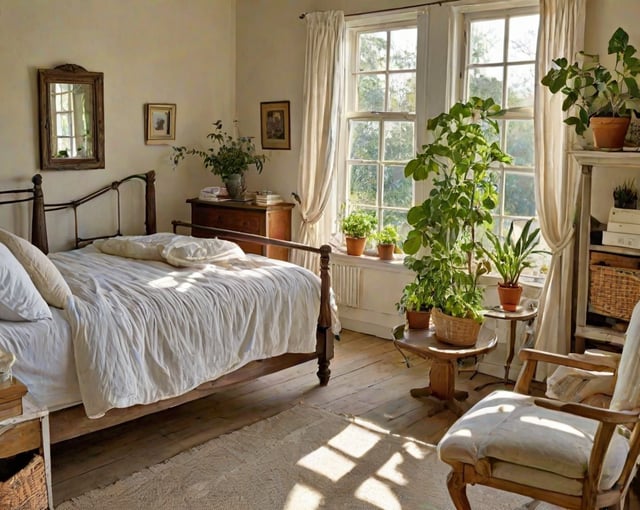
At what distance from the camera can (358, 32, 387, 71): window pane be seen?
4.82 metres

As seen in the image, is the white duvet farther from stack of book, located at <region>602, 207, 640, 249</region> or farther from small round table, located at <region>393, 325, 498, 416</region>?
stack of book, located at <region>602, 207, 640, 249</region>

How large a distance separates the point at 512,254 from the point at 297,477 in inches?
73.6

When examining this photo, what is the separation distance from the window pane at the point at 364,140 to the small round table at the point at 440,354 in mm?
1644

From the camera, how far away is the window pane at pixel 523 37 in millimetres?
4090

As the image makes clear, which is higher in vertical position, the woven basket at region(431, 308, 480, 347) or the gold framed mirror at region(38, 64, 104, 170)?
the gold framed mirror at region(38, 64, 104, 170)

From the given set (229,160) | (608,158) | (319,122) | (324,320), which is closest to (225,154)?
(229,160)

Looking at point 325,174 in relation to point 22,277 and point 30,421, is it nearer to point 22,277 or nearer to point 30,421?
point 22,277

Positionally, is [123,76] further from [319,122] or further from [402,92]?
[402,92]

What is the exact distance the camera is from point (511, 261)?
13.1 ft

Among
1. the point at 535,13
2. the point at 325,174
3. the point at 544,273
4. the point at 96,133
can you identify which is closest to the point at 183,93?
the point at 96,133

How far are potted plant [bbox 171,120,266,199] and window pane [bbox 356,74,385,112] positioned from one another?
934 mm

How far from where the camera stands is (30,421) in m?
2.39

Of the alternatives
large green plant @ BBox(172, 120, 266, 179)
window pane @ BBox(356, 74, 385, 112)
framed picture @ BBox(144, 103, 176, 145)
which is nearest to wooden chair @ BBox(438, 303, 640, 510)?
window pane @ BBox(356, 74, 385, 112)

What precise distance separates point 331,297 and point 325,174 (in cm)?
132
